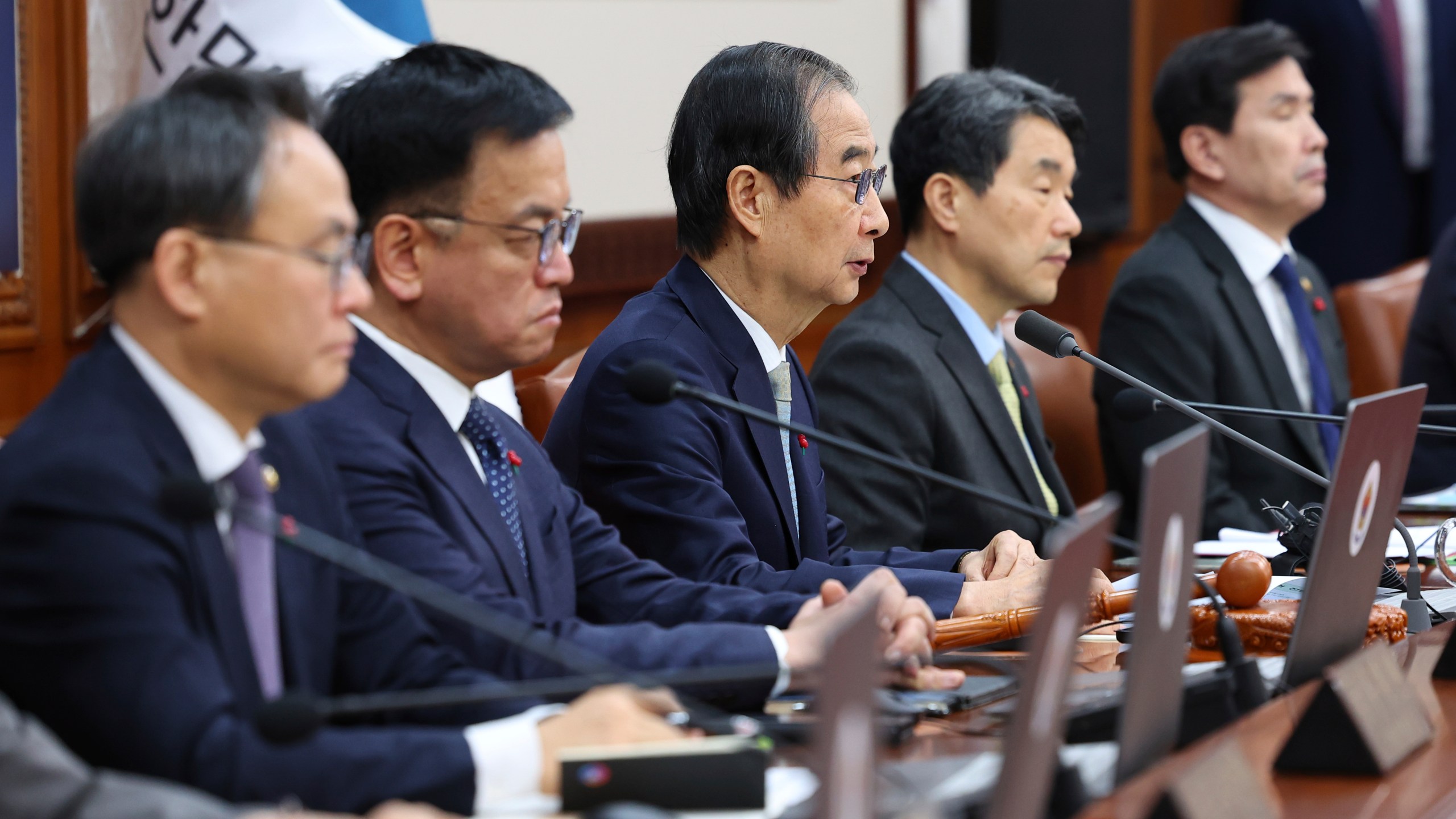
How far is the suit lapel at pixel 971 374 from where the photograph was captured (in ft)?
8.39

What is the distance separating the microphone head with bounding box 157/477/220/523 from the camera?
1121 mm

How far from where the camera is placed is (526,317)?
1633 mm

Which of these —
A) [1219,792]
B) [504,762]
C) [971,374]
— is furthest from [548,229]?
[971,374]

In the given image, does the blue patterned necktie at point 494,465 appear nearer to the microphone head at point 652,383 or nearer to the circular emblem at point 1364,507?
the microphone head at point 652,383

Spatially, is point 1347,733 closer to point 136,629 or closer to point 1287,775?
point 1287,775

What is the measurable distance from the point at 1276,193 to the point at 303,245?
2.55m

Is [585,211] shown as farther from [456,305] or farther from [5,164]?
[456,305]

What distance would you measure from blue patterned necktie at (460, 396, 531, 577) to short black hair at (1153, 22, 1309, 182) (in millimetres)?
2226

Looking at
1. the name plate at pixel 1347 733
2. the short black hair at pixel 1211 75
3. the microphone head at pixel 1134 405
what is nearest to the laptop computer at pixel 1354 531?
the name plate at pixel 1347 733

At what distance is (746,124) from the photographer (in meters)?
2.19

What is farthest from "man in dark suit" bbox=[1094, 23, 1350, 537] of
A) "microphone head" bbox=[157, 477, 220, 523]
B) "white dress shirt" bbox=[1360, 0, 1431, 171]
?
"microphone head" bbox=[157, 477, 220, 523]

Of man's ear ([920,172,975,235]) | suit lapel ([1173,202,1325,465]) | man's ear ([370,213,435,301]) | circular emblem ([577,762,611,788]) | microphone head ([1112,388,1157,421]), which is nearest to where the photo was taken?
circular emblem ([577,762,611,788])

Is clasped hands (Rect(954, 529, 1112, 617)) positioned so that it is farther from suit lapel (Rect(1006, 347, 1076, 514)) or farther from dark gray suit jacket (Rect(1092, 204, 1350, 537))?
dark gray suit jacket (Rect(1092, 204, 1350, 537))

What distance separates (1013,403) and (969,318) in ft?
0.52
